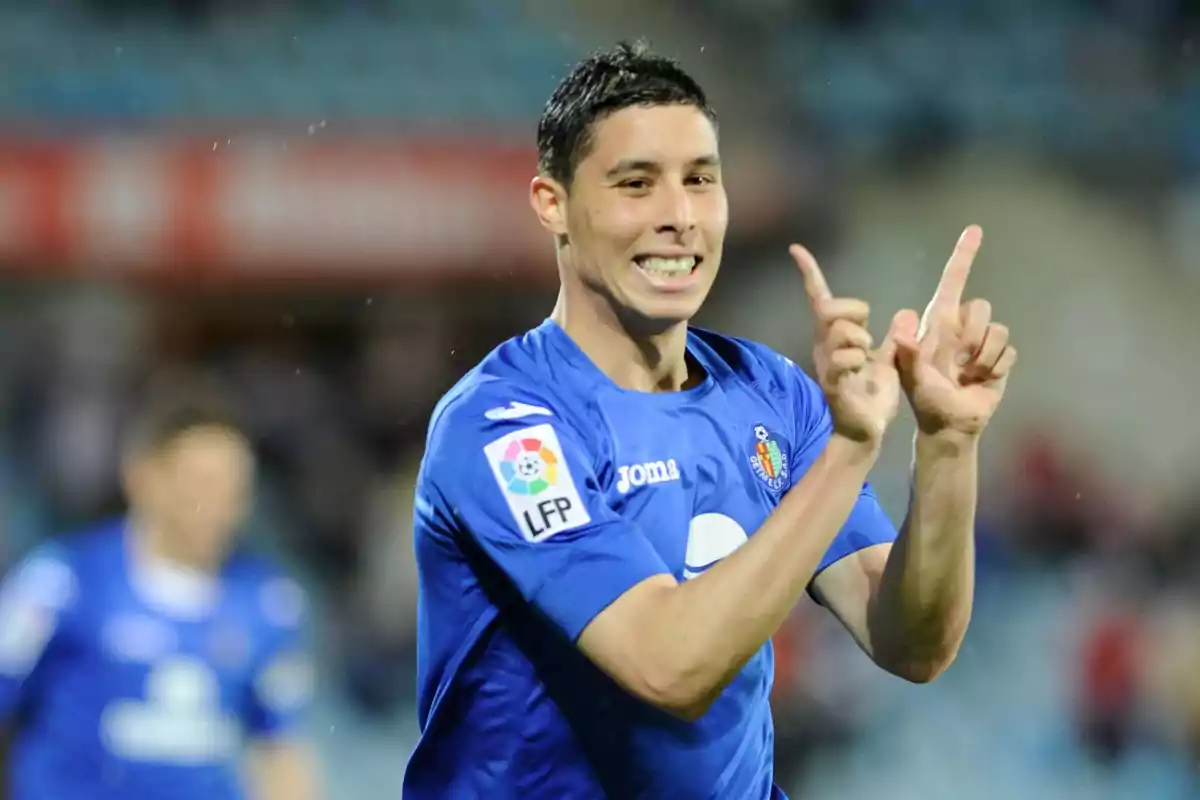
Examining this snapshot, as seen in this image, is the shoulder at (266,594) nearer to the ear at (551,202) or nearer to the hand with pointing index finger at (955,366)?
the ear at (551,202)

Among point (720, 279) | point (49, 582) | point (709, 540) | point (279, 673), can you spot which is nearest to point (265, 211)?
point (720, 279)

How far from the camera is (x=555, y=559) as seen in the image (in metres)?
2.64

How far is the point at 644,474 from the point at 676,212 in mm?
426

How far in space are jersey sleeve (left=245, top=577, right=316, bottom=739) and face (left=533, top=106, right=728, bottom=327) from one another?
3189 mm

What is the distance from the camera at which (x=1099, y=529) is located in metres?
8.99

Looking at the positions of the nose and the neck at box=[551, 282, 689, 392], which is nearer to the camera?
the nose

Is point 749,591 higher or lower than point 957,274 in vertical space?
lower

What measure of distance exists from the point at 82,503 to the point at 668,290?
6.70 metres

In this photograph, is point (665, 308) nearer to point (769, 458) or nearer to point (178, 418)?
point (769, 458)

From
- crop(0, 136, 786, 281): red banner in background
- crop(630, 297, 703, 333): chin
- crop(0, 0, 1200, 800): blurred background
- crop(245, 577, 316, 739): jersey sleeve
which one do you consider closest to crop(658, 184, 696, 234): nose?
crop(630, 297, 703, 333): chin

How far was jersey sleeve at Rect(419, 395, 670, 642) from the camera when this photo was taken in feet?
8.55

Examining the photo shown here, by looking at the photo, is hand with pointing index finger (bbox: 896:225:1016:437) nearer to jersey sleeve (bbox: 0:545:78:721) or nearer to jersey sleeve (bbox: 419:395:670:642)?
jersey sleeve (bbox: 419:395:670:642)

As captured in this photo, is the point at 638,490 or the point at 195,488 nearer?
the point at 638,490

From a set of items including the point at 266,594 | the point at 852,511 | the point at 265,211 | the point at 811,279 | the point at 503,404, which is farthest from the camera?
the point at 265,211
